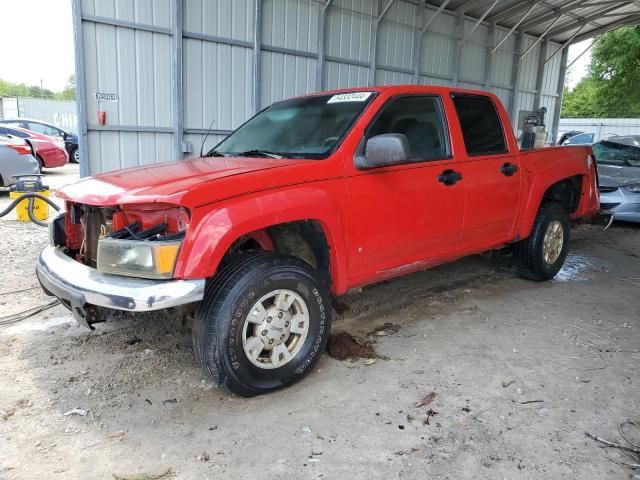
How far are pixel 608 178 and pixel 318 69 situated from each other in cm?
566

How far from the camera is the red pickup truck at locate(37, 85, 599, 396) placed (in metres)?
2.69

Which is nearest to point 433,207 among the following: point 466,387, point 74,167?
point 466,387

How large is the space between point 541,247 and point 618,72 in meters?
29.2

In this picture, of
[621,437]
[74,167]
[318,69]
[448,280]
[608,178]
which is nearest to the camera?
[621,437]

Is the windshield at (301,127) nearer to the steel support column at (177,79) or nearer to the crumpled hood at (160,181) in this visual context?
the crumpled hood at (160,181)

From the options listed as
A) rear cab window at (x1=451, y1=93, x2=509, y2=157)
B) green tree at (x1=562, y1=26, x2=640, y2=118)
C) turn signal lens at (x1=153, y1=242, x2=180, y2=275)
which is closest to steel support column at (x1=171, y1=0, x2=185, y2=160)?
rear cab window at (x1=451, y1=93, x2=509, y2=157)

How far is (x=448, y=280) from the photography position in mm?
→ 5441

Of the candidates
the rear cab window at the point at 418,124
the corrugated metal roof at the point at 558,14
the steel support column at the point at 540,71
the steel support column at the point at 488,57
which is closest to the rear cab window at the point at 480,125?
the rear cab window at the point at 418,124

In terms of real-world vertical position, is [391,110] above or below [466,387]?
above

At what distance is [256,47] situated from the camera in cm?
896

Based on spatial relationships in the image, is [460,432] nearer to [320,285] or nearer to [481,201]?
[320,285]

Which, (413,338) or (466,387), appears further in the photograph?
(413,338)

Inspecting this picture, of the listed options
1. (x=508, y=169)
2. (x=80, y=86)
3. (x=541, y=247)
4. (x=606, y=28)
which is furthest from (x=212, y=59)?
(x=606, y=28)

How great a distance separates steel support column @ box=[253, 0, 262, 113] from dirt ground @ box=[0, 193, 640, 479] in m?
5.63
